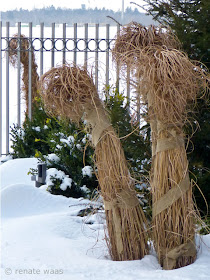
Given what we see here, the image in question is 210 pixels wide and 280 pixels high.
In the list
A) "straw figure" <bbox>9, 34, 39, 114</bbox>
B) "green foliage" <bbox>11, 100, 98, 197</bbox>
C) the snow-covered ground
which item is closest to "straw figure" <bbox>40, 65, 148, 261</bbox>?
the snow-covered ground

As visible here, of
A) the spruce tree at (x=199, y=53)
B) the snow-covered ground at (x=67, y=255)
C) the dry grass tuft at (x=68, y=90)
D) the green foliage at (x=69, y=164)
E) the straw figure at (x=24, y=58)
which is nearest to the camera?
the snow-covered ground at (x=67, y=255)

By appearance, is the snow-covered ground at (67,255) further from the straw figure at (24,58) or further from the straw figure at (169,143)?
the straw figure at (24,58)

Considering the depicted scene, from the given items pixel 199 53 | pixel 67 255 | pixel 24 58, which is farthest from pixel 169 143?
pixel 24 58

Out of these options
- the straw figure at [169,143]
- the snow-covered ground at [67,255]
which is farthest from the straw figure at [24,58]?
the straw figure at [169,143]

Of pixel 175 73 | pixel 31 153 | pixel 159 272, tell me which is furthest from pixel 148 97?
pixel 31 153

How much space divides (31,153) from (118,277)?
3.99 meters

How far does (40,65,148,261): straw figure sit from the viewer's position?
7.66 feet

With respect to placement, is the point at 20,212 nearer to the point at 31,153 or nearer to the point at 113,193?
the point at 113,193

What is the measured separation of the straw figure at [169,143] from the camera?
7.28 ft

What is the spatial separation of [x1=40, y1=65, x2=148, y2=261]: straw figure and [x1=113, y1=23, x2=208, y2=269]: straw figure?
13 centimetres

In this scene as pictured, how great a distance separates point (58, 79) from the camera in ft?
7.71

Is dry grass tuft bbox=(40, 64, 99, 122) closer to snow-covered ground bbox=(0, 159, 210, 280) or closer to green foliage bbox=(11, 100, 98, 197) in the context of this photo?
snow-covered ground bbox=(0, 159, 210, 280)

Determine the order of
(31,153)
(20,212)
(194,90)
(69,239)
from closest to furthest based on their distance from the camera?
(194,90) < (69,239) < (20,212) < (31,153)

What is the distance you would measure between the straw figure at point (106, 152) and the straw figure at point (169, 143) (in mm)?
132
